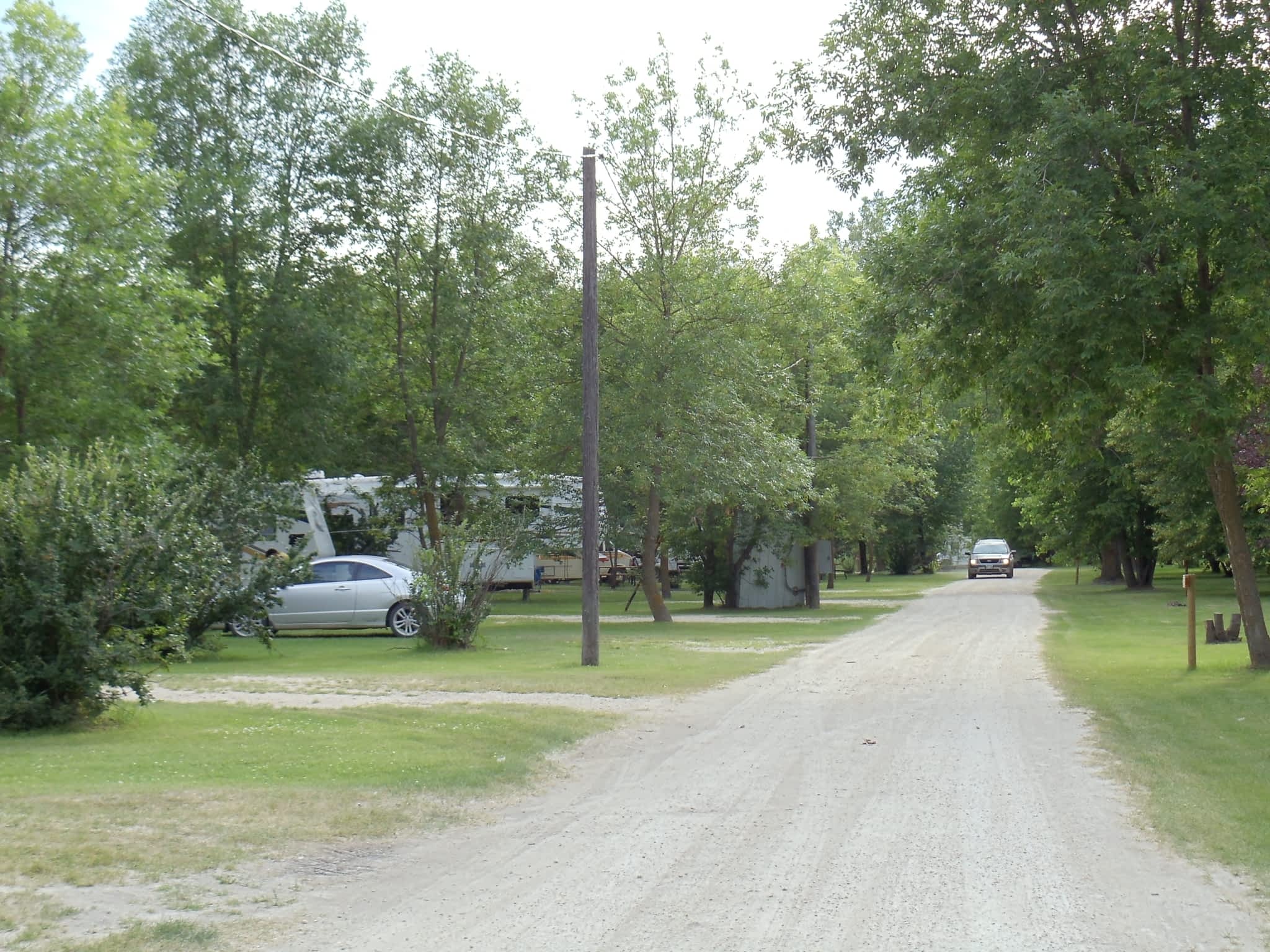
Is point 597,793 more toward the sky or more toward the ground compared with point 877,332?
more toward the ground

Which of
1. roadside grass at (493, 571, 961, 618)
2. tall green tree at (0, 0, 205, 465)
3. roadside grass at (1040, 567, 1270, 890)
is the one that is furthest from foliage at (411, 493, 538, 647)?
roadside grass at (493, 571, 961, 618)

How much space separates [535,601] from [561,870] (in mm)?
35291

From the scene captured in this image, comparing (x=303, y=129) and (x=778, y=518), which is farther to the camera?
(x=778, y=518)

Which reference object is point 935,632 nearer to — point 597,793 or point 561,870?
point 597,793

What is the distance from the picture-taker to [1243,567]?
15.7m

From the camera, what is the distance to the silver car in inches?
920

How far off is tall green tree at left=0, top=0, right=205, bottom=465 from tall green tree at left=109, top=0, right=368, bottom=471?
4138mm

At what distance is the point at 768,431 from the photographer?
27703 mm

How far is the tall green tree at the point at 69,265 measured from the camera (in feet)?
69.5

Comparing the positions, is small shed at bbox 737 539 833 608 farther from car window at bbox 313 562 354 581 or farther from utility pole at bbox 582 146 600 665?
utility pole at bbox 582 146 600 665

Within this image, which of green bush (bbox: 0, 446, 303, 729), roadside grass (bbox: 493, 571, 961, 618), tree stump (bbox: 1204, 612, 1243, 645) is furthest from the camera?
roadside grass (bbox: 493, 571, 961, 618)

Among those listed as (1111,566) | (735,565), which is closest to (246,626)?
(735,565)

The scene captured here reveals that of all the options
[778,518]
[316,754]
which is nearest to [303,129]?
[778,518]

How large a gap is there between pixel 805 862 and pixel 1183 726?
6.30m
